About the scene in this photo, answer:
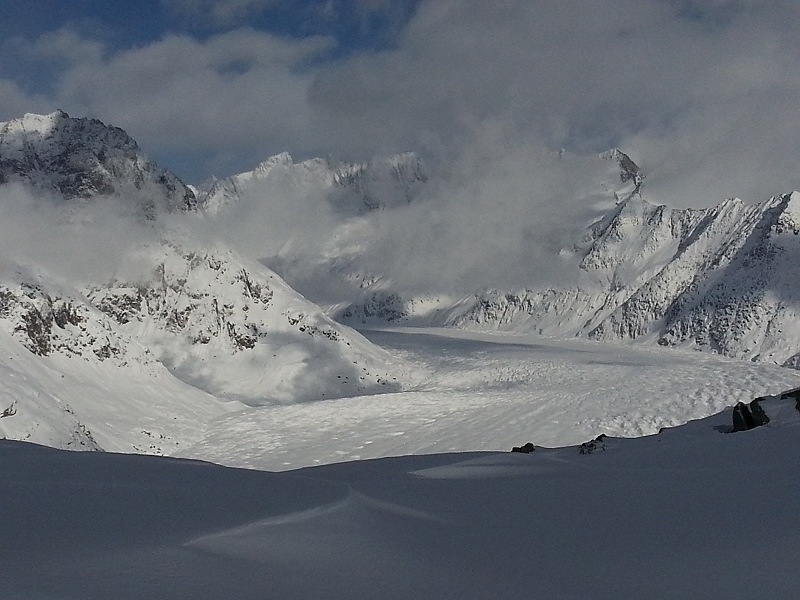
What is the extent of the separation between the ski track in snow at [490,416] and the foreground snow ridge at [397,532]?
1152 inches

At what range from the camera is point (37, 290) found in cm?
4725

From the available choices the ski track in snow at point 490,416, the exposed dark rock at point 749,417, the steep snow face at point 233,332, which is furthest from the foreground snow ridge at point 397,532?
the steep snow face at point 233,332

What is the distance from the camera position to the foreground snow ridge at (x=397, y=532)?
4.33 metres

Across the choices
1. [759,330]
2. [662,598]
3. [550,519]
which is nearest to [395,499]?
[550,519]

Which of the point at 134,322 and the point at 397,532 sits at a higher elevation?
the point at 134,322

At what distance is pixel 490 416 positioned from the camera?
45.3 m

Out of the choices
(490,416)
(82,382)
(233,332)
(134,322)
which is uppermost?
(134,322)

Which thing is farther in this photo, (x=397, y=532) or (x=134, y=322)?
(x=134, y=322)

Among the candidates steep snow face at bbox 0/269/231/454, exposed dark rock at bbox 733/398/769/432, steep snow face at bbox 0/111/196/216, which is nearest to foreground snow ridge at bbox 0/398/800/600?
exposed dark rock at bbox 733/398/769/432

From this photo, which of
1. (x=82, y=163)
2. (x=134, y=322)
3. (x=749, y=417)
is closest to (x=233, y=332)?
(x=134, y=322)

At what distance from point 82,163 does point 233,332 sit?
33425 mm

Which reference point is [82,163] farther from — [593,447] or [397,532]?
[397,532]

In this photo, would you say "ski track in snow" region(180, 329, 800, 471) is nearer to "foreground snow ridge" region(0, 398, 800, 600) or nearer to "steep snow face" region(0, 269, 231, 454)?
"steep snow face" region(0, 269, 231, 454)

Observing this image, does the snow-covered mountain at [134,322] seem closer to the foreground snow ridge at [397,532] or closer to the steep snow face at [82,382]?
the steep snow face at [82,382]
